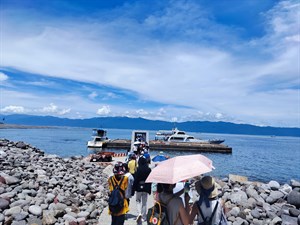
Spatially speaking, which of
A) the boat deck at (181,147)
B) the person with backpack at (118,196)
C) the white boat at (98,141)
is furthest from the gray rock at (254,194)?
the boat deck at (181,147)

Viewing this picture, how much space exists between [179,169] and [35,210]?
246 inches

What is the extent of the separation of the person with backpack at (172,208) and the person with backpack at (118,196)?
76.9 inches

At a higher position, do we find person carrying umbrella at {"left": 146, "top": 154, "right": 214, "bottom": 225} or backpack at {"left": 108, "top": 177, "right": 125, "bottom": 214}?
person carrying umbrella at {"left": 146, "top": 154, "right": 214, "bottom": 225}

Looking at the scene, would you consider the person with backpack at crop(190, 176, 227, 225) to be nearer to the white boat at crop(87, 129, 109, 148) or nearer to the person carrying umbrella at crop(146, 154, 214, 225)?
the person carrying umbrella at crop(146, 154, 214, 225)

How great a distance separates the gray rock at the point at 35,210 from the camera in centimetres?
860

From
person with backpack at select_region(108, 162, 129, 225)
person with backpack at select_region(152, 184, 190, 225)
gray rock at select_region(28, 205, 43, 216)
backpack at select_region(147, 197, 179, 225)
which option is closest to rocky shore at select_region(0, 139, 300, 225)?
gray rock at select_region(28, 205, 43, 216)

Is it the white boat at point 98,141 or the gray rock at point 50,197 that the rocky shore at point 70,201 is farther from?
the white boat at point 98,141

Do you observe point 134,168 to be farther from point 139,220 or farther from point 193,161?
point 193,161

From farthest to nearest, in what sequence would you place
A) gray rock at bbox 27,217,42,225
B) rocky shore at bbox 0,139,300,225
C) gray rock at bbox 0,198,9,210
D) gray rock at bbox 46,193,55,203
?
gray rock at bbox 46,193,55,203, gray rock at bbox 0,198,9,210, rocky shore at bbox 0,139,300,225, gray rock at bbox 27,217,42,225

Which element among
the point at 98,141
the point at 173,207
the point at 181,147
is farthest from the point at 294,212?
the point at 181,147

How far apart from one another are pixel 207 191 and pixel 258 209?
7.92 meters

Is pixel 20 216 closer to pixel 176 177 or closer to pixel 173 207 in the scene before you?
pixel 173 207

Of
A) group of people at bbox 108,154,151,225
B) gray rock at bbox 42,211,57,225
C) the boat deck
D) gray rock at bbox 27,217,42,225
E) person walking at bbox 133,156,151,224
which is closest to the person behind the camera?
group of people at bbox 108,154,151,225

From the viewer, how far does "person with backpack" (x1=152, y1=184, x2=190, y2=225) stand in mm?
4074
